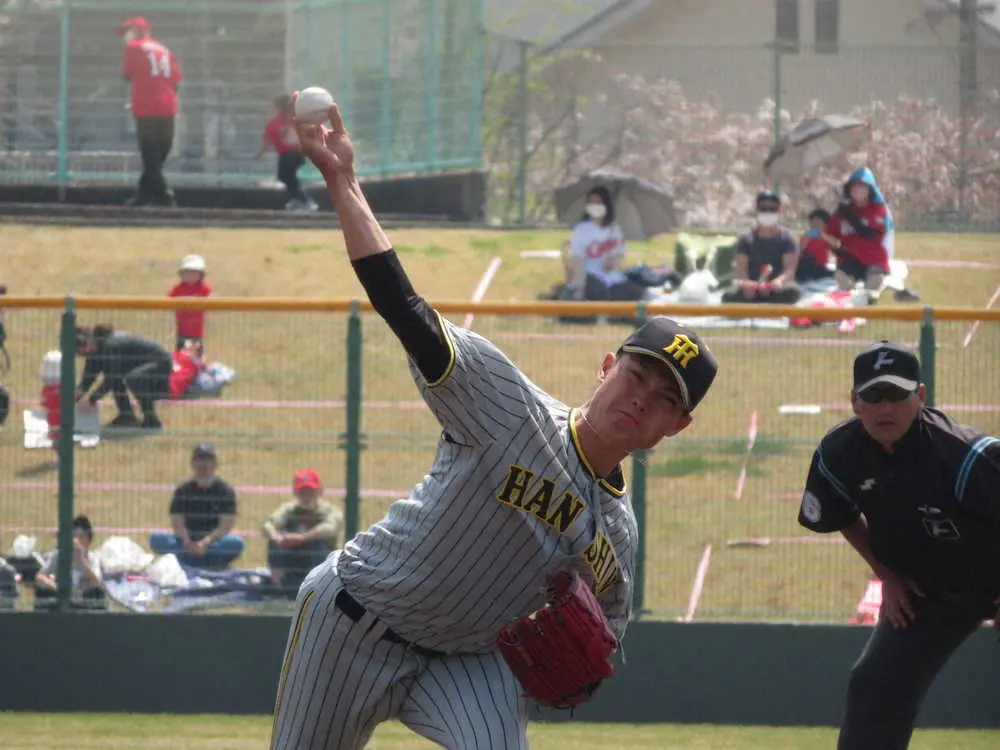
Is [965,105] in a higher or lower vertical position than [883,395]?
higher

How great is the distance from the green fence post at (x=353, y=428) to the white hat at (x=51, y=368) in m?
1.56

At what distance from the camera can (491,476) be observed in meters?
4.58

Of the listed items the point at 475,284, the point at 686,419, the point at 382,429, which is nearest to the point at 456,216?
the point at 475,284

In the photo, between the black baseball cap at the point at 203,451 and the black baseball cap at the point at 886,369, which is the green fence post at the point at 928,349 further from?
the black baseball cap at the point at 203,451

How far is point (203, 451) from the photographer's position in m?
9.51

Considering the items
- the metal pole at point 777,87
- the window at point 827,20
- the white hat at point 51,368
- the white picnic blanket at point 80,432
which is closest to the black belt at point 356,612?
the white picnic blanket at point 80,432

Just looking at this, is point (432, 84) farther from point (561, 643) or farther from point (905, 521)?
point (561, 643)

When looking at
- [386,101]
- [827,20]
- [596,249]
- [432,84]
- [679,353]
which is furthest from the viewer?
[827,20]

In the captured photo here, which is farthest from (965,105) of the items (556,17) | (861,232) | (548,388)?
(556,17)

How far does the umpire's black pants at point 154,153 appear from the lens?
67.9ft

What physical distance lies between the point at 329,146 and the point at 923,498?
8.96ft

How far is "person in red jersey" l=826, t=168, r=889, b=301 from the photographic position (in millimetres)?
17312

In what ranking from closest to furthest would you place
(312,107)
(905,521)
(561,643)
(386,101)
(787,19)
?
(312,107), (561,643), (905,521), (386,101), (787,19)

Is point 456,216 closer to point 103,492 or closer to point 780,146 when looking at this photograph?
point 780,146
